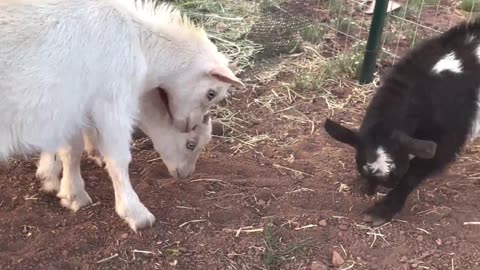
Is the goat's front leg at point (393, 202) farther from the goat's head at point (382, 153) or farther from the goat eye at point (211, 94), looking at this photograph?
the goat eye at point (211, 94)

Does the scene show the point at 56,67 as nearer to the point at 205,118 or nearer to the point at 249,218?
the point at 205,118

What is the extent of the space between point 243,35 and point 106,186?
9.52 ft

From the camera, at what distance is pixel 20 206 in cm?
451

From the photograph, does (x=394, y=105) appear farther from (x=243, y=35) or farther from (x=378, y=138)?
(x=243, y=35)

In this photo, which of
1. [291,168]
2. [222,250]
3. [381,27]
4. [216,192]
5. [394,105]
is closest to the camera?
[222,250]

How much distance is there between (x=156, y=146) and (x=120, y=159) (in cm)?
55

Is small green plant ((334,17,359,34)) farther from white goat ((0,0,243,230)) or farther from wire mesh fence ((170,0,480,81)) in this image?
white goat ((0,0,243,230))

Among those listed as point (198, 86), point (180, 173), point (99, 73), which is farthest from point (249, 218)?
point (99, 73)

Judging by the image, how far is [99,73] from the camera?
3904 mm

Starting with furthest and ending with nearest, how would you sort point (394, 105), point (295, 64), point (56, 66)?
point (295, 64) → point (394, 105) → point (56, 66)

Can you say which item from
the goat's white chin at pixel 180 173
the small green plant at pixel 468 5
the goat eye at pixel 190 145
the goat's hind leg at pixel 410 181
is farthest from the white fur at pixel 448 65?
the small green plant at pixel 468 5

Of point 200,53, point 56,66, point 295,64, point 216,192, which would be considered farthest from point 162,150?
point 295,64

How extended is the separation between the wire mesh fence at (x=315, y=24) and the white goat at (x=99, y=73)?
2.32 meters

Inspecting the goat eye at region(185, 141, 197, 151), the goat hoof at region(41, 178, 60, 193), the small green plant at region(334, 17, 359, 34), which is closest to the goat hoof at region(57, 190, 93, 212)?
the goat hoof at region(41, 178, 60, 193)
